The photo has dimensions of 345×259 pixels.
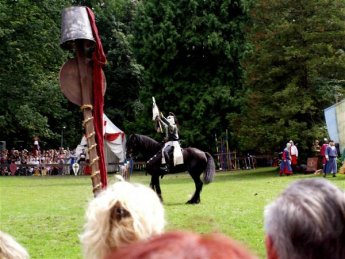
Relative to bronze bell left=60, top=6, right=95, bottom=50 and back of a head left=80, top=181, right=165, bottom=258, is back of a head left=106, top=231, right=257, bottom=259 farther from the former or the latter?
bronze bell left=60, top=6, right=95, bottom=50

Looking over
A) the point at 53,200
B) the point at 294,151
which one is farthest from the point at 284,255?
the point at 294,151

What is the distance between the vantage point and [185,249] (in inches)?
52.4

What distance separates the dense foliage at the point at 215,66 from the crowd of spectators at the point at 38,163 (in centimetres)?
149

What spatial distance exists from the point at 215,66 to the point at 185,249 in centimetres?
3607

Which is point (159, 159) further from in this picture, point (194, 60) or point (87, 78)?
point (194, 60)

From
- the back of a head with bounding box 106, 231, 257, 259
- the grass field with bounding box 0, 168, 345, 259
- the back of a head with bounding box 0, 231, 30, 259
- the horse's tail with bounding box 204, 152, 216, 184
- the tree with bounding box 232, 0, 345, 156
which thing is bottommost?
the grass field with bounding box 0, 168, 345, 259

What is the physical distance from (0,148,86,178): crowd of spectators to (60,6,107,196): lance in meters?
31.7

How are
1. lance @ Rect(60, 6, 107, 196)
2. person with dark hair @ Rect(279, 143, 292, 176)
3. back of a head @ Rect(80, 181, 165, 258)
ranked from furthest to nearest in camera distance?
person with dark hair @ Rect(279, 143, 292, 176), lance @ Rect(60, 6, 107, 196), back of a head @ Rect(80, 181, 165, 258)

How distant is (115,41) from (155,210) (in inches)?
1693

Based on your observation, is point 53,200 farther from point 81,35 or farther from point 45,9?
point 45,9

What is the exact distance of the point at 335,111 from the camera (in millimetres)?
26141

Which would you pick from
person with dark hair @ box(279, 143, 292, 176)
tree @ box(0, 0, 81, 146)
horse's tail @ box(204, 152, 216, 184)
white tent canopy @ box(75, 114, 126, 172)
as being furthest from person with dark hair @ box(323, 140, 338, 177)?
tree @ box(0, 0, 81, 146)

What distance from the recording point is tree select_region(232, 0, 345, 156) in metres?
29.3

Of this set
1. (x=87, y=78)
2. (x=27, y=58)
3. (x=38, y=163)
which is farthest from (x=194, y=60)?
(x=87, y=78)
